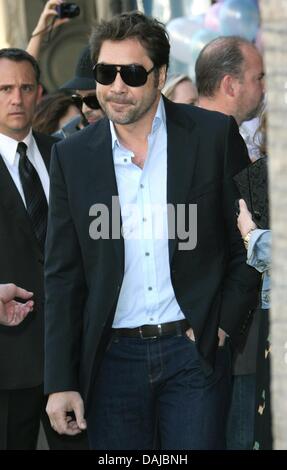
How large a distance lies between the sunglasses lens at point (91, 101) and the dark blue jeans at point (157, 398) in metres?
2.36

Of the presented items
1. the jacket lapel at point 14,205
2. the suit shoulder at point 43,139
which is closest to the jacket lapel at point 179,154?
the jacket lapel at point 14,205

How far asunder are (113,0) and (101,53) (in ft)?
23.8

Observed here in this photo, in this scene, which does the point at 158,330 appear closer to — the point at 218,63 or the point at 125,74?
the point at 125,74

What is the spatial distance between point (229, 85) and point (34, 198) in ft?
3.99

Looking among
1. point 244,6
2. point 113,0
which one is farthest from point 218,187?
point 113,0

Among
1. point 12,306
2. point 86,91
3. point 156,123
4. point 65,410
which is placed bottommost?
point 65,410

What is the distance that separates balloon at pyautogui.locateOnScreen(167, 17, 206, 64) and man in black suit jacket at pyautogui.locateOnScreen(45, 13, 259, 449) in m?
4.15

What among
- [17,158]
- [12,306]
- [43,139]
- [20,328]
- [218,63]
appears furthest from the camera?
[218,63]

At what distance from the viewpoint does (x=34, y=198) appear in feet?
16.4

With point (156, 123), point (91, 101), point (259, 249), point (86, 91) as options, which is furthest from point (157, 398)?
point (86, 91)

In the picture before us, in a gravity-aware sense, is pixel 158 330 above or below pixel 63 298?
below

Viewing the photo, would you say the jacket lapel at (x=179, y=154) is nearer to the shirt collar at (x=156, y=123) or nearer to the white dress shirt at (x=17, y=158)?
the shirt collar at (x=156, y=123)

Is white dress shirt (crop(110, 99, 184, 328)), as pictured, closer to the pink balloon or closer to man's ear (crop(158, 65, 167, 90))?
man's ear (crop(158, 65, 167, 90))

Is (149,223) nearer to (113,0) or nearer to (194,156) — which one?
(194,156)
